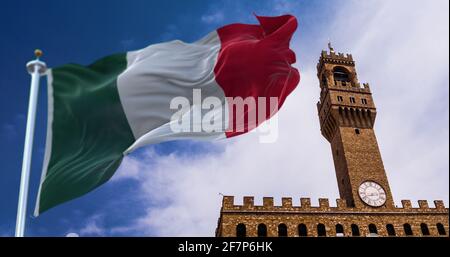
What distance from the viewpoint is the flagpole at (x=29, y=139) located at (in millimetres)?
8359

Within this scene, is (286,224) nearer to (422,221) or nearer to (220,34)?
(422,221)

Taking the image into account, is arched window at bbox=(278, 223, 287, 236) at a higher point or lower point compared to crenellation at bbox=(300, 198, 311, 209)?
lower

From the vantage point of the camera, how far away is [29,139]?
8.93 m

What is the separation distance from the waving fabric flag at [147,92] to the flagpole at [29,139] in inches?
16.0

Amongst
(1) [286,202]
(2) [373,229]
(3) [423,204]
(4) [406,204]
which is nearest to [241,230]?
(1) [286,202]

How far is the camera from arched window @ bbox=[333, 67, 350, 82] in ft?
150

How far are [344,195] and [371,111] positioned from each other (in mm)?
9204

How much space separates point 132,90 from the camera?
10977 mm

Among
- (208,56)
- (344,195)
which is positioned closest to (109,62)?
(208,56)

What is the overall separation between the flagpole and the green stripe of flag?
41 cm

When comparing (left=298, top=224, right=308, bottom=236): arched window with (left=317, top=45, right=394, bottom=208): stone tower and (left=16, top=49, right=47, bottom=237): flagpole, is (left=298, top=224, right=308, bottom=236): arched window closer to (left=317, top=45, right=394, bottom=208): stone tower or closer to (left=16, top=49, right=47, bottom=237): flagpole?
(left=317, top=45, right=394, bottom=208): stone tower

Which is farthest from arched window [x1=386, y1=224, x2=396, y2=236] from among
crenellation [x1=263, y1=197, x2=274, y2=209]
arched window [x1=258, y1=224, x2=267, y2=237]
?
arched window [x1=258, y1=224, x2=267, y2=237]

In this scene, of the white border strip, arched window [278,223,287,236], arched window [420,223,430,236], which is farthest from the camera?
arched window [420,223,430,236]

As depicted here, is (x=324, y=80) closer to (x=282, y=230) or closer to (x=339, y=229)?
(x=339, y=229)
